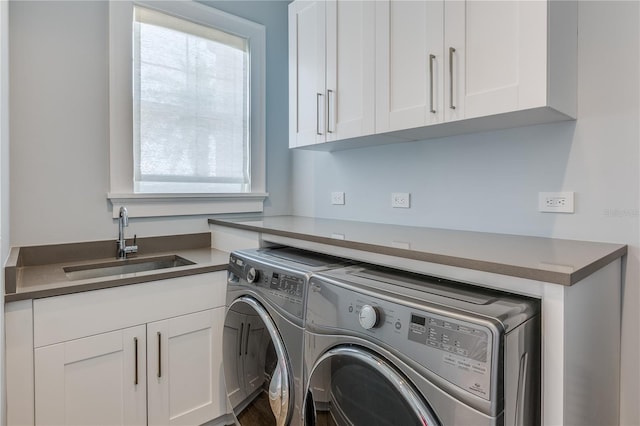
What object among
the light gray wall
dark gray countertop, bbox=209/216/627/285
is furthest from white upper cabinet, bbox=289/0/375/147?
the light gray wall

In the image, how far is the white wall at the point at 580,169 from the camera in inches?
47.9

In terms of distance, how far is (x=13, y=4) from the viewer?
1.71 m

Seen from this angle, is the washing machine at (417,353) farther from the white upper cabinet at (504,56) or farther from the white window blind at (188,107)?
the white window blind at (188,107)

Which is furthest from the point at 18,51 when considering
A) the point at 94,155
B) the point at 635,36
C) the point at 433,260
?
the point at 635,36

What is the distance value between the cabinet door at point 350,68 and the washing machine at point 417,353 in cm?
86

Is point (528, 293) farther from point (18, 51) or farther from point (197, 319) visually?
point (18, 51)

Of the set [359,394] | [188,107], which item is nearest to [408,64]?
[359,394]

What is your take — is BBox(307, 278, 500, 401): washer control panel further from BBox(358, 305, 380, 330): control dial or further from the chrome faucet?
the chrome faucet

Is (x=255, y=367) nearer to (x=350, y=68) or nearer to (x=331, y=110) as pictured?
(x=331, y=110)

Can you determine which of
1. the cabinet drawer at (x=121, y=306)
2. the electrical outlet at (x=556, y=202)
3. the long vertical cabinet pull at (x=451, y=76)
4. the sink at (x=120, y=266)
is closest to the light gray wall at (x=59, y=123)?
the sink at (x=120, y=266)

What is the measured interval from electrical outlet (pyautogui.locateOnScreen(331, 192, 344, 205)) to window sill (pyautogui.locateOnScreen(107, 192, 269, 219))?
1.63 feet

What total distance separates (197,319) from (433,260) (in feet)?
3.81

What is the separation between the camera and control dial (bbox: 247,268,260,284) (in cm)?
151

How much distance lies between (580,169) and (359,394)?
1104mm
